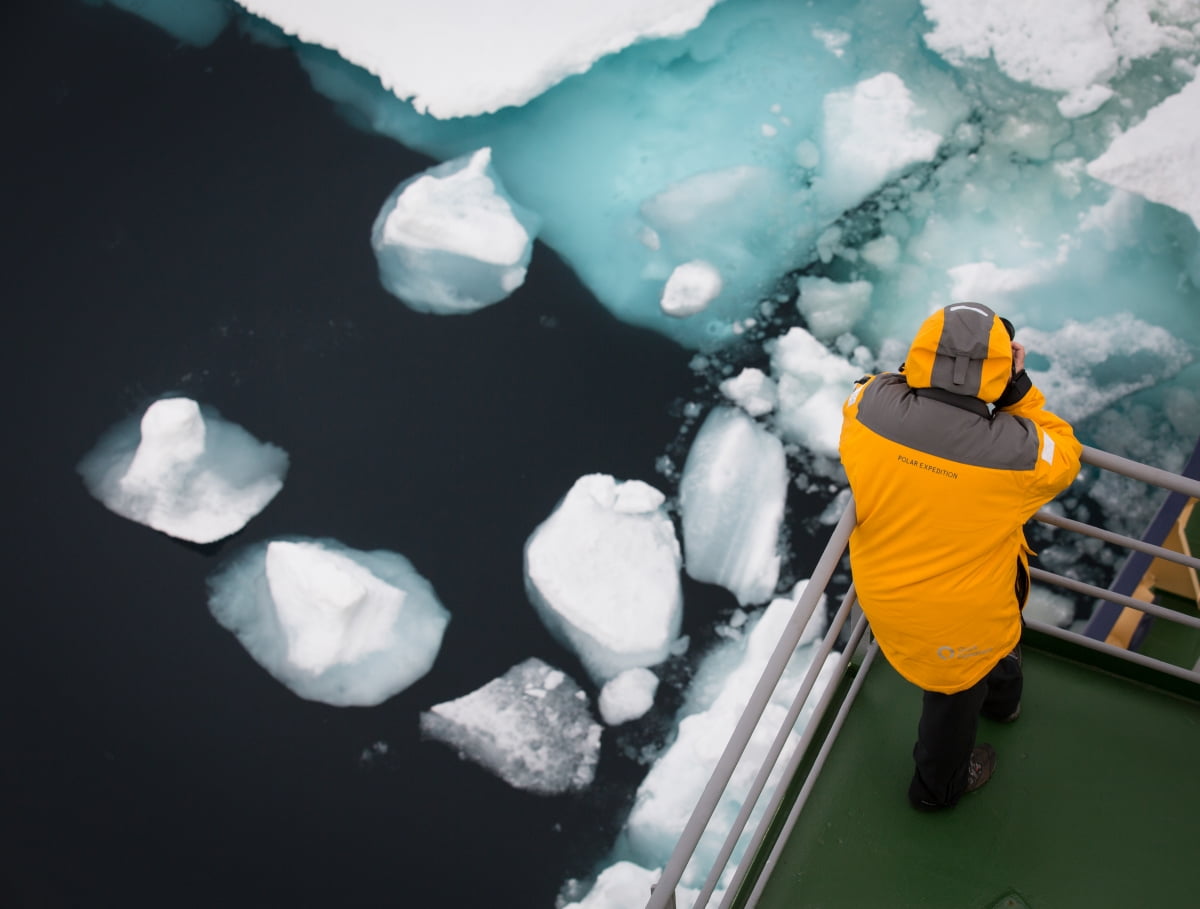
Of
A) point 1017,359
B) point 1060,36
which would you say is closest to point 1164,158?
point 1060,36

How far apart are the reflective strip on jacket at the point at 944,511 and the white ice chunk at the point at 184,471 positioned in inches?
44.6

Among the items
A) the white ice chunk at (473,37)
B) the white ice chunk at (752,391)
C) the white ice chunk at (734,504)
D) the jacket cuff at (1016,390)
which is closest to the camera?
the jacket cuff at (1016,390)

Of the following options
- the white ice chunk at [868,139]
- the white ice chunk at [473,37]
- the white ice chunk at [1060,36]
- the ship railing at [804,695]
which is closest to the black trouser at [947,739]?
the ship railing at [804,695]

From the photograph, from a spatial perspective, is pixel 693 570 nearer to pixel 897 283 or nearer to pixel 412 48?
pixel 897 283

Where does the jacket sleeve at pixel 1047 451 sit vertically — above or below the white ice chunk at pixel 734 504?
above

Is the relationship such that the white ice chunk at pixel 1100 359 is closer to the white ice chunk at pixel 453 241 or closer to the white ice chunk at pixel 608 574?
the white ice chunk at pixel 608 574

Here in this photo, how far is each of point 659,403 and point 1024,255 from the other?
75 cm

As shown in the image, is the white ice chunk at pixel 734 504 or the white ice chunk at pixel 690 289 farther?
the white ice chunk at pixel 690 289

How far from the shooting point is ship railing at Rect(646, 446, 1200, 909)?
88cm

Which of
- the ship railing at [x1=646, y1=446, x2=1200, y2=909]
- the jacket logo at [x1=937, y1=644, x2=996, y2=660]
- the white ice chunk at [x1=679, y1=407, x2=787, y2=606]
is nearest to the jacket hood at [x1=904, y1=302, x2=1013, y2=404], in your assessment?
the ship railing at [x1=646, y1=446, x2=1200, y2=909]

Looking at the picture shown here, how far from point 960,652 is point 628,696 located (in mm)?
661

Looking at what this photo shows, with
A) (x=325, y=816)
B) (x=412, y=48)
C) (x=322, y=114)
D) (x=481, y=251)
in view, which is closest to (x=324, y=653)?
(x=325, y=816)

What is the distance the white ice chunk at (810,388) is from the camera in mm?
1762

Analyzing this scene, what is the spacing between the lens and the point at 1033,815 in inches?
45.9
